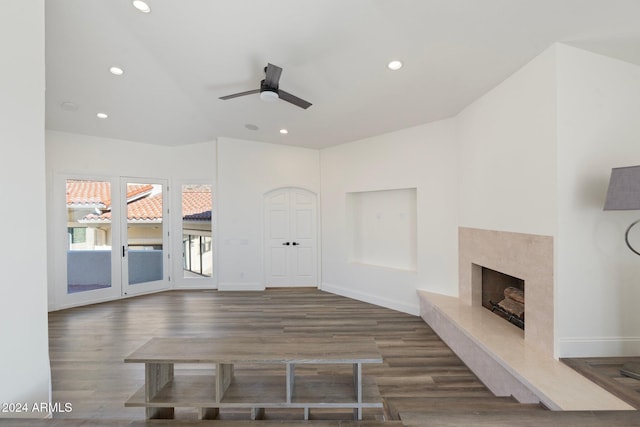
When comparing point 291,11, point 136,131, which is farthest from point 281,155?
point 291,11

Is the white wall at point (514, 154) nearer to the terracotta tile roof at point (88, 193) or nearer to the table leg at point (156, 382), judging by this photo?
the table leg at point (156, 382)

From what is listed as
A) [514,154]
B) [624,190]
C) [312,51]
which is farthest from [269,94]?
[624,190]

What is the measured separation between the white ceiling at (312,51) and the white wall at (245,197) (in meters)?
1.28

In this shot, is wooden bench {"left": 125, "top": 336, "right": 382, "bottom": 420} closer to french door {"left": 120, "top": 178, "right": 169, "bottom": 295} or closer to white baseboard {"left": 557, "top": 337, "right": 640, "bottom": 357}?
white baseboard {"left": 557, "top": 337, "right": 640, "bottom": 357}

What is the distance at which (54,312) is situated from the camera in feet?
15.6

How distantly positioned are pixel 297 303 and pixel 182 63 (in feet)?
13.2

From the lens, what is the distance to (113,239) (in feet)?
17.9

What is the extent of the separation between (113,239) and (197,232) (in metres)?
1.49

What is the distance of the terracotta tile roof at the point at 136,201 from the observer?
5180mm

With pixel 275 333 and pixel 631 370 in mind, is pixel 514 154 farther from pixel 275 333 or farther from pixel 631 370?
pixel 275 333

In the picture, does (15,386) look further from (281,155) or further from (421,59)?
(281,155)

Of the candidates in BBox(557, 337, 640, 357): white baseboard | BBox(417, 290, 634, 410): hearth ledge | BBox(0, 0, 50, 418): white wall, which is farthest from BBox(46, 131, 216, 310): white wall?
BBox(557, 337, 640, 357): white baseboard

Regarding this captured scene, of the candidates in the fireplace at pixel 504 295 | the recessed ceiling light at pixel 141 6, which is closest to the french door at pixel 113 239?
the recessed ceiling light at pixel 141 6

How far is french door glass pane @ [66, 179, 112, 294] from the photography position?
5090 millimetres
